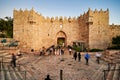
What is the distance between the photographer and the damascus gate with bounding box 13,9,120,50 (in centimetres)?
2942

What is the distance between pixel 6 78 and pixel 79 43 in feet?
78.3

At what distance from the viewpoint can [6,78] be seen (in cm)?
996

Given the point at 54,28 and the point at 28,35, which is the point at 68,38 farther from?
the point at 28,35

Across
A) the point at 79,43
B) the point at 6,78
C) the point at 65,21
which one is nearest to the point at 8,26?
the point at 65,21

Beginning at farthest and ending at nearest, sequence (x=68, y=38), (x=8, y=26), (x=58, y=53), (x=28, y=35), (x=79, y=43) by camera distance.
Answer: (x=8, y=26) < (x=68, y=38) < (x=79, y=43) < (x=28, y=35) < (x=58, y=53)

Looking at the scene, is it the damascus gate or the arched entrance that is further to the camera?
the arched entrance

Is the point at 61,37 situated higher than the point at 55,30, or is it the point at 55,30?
the point at 55,30

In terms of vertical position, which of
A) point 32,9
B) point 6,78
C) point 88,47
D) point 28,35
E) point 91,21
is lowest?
point 6,78

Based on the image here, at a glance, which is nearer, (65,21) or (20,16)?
(20,16)

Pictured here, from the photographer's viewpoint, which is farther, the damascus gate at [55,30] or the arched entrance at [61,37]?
the arched entrance at [61,37]

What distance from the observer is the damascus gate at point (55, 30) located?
96.5 ft

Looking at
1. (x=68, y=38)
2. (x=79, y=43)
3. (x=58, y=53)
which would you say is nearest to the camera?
(x=58, y=53)

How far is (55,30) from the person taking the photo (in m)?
34.7

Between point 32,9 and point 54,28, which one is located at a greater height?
point 32,9
